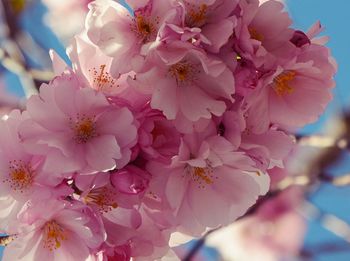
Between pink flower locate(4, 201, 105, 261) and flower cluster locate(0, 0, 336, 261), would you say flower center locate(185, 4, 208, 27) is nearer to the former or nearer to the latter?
flower cluster locate(0, 0, 336, 261)

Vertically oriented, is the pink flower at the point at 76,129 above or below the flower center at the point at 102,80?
below

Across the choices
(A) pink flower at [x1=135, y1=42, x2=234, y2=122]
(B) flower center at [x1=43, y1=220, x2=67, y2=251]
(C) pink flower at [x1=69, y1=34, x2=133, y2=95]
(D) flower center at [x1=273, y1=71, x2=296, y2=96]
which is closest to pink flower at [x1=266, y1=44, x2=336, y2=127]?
(D) flower center at [x1=273, y1=71, x2=296, y2=96]

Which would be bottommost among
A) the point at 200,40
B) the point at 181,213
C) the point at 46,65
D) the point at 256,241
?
the point at 256,241

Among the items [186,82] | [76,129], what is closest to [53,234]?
[76,129]

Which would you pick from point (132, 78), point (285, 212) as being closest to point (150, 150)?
point (132, 78)

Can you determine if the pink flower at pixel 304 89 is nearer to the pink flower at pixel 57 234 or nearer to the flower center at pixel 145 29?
the flower center at pixel 145 29

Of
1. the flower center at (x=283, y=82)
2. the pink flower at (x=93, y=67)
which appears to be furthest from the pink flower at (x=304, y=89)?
the pink flower at (x=93, y=67)

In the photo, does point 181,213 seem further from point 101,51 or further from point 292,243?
point 292,243
